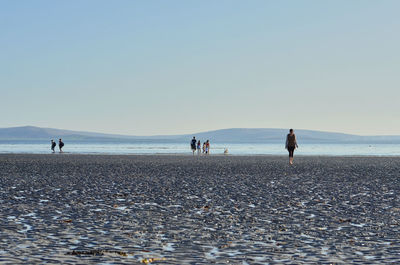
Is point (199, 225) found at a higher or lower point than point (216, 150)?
lower

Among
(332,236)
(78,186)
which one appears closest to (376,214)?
(332,236)

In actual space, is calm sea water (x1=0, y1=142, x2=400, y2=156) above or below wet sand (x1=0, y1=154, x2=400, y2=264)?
above

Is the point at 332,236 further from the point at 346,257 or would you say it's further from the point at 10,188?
the point at 10,188

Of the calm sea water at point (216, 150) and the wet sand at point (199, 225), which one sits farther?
the calm sea water at point (216, 150)

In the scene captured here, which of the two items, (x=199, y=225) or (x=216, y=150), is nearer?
(x=199, y=225)

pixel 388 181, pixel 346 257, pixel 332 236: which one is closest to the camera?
pixel 346 257

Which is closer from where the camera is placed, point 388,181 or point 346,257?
point 346,257

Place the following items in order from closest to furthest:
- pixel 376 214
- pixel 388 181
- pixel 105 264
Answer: pixel 105 264, pixel 376 214, pixel 388 181

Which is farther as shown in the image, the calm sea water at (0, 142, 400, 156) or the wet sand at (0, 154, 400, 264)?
the calm sea water at (0, 142, 400, 156)

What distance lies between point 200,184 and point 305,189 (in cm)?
380

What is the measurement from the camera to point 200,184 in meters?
20.4

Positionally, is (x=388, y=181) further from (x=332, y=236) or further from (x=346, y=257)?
(x=346, y=257)

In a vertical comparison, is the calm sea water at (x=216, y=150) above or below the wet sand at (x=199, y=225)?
above

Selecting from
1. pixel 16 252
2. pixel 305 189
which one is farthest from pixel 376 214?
pixel 16 252
